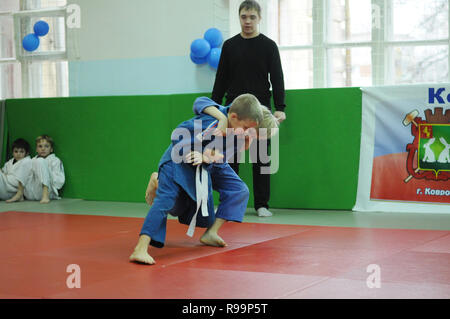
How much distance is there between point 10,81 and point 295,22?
4.20m

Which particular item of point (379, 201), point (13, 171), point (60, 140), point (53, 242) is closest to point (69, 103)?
point (60, 140)

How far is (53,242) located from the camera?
3824 millimetres

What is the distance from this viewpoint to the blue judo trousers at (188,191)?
3250 millimetres

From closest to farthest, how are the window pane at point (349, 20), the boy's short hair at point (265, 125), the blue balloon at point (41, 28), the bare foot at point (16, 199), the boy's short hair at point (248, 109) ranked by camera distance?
the boy's short hair at point (248, 109), the boy's short hair at point (265, 125), the bare foot at point (16, 199), the window pane at point (349, 20), the blue balloon at point (41, 28)

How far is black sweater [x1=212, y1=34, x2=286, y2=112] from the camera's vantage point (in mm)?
5137

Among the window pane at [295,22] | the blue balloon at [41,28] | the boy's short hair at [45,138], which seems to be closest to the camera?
the boy's short hair at [45,138]

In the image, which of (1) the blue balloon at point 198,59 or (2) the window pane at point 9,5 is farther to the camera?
(2) the window pane at point 9,5

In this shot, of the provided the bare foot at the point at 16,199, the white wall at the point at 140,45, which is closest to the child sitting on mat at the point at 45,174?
the bare foot at the point at 16,199

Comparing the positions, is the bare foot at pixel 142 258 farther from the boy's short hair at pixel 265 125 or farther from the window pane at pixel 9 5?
the window pane at pixel 9 5

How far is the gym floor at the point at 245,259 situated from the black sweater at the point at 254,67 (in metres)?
1.13

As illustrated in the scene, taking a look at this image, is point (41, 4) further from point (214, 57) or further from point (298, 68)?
point (298, 68)

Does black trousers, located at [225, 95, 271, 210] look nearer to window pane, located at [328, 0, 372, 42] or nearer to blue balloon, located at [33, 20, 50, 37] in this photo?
window pane, located at [328, 0, 372, 42]

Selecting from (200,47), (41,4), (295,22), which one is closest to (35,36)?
(41,4)

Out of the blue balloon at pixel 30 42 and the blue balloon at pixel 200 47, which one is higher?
the blue balloon at pixel 30 42
